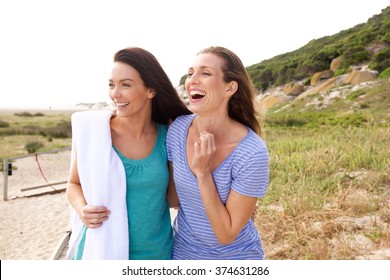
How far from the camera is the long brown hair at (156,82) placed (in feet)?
6.57

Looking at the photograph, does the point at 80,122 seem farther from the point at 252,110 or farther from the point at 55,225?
the point at 55,225

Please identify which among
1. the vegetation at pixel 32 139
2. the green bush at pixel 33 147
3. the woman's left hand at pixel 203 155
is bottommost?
the vegetation at pixel 32 139

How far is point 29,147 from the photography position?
21344 mm

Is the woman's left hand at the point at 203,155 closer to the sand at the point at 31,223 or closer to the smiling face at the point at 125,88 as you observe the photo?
the smiling face at the point at 125,88

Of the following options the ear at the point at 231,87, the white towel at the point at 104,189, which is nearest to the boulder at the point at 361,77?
the ear at the point at 231,87

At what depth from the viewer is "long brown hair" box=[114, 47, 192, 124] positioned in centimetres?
200

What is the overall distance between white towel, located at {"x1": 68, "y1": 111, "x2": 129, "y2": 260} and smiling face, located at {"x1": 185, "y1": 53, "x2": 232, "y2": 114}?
0.48 m

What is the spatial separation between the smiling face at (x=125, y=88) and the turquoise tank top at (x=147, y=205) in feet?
0.77

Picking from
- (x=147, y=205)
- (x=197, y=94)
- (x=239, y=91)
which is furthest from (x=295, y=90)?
(x=147, y=205)

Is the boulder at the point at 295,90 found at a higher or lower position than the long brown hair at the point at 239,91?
lower

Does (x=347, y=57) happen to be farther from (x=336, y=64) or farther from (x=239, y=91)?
(x=239, y=91)

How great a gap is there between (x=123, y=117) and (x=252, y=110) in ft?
2.32

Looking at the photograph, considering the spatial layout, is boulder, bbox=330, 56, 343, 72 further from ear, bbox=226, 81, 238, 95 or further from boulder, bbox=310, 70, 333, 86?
ear, bbox=226, 81, 238, 95

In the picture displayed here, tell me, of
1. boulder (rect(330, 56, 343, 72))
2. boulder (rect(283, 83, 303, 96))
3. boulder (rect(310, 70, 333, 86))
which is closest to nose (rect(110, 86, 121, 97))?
boulder (rect(310, 70, 333, 86))
